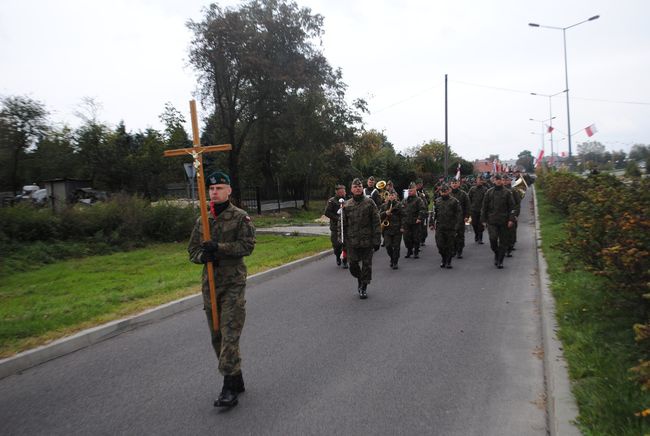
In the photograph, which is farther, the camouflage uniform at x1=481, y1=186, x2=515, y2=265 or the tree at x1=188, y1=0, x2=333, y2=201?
the tree at x1=188, y1=0, x2=333, y2=201

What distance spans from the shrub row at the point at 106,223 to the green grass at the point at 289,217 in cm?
587

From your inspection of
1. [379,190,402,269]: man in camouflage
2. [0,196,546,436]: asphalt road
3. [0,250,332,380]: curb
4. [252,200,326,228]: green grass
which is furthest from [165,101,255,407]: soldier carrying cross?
[252,200,326,228]: green grass

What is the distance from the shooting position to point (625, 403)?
3.53m

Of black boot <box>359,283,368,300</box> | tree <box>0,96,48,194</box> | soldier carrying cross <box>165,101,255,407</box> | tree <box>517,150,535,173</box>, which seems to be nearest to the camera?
soldier carrying cross <box>165,101,255,407</box>

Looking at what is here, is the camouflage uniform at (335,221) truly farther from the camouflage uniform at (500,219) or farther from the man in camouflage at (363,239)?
the camouflage uniform at (500,219)

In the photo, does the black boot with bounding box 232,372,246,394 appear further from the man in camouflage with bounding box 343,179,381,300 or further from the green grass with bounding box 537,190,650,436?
the man in camouflage with bounding box 343,179,381,300

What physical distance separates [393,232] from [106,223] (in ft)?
30.2

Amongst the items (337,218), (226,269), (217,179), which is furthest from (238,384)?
(337,218)

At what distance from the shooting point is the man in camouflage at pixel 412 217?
1211 centimetres

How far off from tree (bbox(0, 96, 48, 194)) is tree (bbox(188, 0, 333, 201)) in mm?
7754

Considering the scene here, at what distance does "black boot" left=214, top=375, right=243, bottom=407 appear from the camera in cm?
411

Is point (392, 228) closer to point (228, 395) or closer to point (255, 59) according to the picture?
point (228, 395)

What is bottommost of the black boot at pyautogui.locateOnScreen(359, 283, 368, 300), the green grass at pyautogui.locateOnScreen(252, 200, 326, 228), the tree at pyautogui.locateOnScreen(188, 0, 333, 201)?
the black boot at pyautogui.locateOnScreen(359, 283, 368, 300)

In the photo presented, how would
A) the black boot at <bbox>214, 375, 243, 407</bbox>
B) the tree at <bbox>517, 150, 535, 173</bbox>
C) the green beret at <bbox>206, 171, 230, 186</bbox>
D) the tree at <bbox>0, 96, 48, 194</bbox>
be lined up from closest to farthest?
the black boot at <bbox>214, 375, 243, 407</bbox>, the green beret at <bbox>206, 171, 230, 186</bbox>, the tree at <bbox>0, 96, 48, 194</bbox>, the tree at <bbox>517, 150, 535, 173</bbox>
